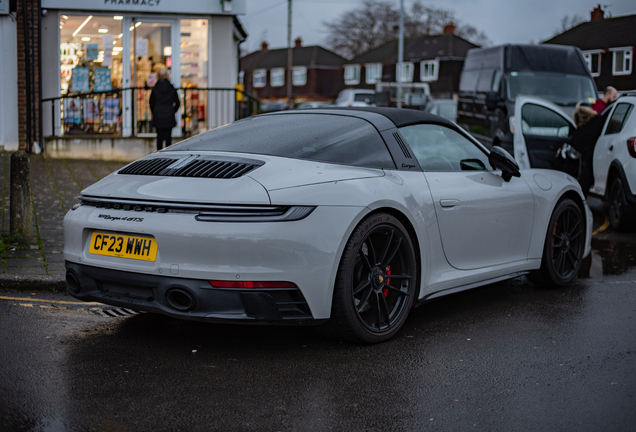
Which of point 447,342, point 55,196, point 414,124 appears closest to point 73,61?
point 55,196

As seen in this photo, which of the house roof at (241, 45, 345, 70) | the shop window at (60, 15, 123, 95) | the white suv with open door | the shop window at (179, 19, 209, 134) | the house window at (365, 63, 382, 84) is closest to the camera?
the white suv with open door

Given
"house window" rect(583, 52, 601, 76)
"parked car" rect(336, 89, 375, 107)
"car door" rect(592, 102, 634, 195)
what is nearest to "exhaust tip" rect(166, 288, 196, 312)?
"car door" rect(592, 102, 634, 195)

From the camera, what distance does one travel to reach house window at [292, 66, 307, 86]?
8306 cm

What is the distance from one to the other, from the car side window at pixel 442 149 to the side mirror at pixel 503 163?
0.12 meters

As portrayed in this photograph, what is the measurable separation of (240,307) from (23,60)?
12.5 metres

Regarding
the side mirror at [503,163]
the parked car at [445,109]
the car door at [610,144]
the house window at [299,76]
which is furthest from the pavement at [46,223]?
the house window at [299,76]

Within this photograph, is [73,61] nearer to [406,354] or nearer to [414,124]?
[414,124]

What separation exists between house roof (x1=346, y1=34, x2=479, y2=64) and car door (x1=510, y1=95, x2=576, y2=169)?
54629mm

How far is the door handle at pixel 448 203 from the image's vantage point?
4.58 metres

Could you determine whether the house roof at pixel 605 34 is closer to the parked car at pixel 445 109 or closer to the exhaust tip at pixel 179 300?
the parked car at pixel 445 109

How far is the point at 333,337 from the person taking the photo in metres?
4.10

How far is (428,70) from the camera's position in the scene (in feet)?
220

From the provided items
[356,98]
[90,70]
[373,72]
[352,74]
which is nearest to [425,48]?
[373,72]

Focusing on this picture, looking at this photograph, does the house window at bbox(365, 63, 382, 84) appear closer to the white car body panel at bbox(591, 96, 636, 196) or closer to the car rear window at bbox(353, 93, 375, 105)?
the car rear window at bbox(353, 93, 375, 105)
